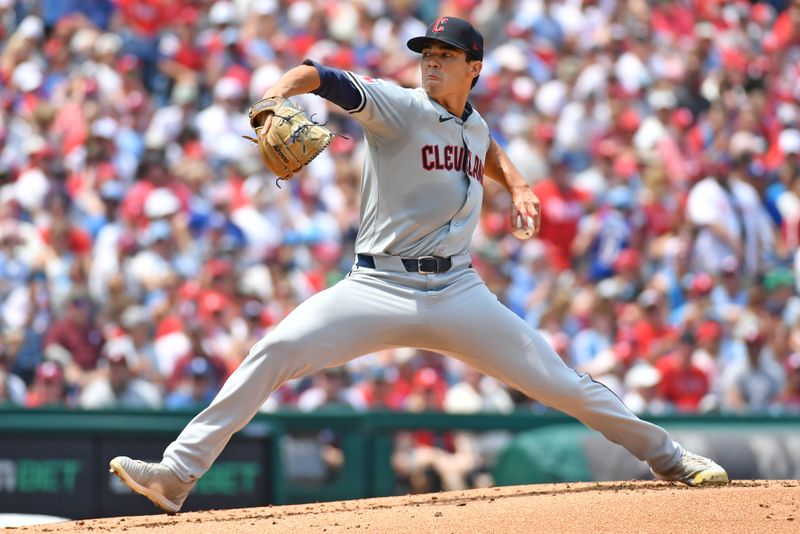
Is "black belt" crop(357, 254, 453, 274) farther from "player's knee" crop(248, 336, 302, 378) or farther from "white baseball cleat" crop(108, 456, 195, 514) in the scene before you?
"white baseball cleat" crop(108, 456, 195, 514)

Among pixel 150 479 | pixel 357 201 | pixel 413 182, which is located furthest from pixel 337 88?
pixel 357 201

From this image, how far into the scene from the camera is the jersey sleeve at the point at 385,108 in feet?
16.0

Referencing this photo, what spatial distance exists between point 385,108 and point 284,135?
1.82 ft

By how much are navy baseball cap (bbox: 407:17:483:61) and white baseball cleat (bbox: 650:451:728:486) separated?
186 cm

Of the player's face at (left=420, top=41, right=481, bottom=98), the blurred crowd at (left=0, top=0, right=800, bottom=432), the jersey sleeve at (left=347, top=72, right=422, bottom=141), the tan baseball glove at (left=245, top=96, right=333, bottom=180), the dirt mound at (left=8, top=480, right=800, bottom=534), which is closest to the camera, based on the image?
the tan baseball glove at (left=245, top=96, right=333, bottom=180)

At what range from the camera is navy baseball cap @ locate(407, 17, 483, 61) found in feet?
16.5

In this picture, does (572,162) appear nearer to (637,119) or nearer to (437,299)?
(637,119)

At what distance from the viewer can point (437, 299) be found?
502 cm

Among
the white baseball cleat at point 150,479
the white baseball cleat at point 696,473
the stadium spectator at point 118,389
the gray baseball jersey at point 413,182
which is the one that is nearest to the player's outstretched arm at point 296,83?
the gray baseball jersey at point 413,182

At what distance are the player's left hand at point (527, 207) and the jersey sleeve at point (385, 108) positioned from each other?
0.54 m

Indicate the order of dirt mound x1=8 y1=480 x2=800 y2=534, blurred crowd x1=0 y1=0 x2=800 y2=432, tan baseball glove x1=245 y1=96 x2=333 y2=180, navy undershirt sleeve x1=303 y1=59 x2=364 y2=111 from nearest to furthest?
tan baseball glove x1=245 y1=96 x2=333 y2=180
dirt mound x1=8 y1=480 x2=800 y2=534
navy undershirt sleeve x1=303 y1=59 x2=364 y2=111
blurred crowd x1=0 y1=0 x2=800 y2=432

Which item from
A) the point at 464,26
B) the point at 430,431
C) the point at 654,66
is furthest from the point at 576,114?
the point at 464,26

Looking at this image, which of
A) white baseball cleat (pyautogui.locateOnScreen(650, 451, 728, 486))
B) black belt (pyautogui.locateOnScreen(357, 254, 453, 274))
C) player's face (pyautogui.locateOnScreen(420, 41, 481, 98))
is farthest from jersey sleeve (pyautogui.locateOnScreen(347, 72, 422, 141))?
white baseball cleat (pyautogui.locateOnScreen(650, 451, 728, 486))

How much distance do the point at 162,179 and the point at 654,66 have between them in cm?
505
